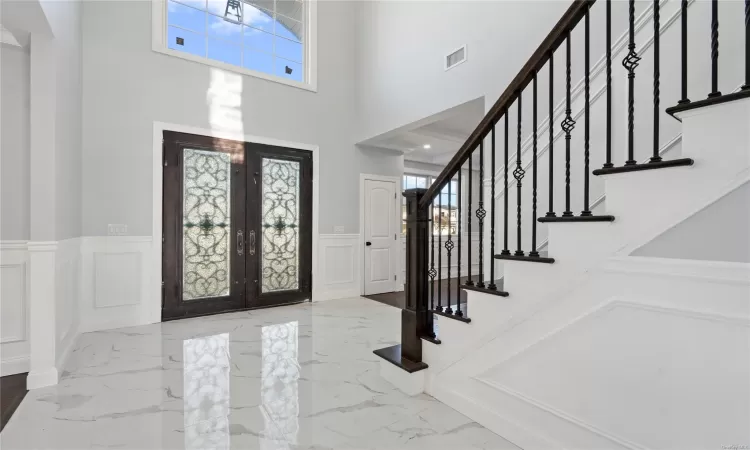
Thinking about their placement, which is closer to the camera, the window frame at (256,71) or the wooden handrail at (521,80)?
the wooden handrail at (521,80)

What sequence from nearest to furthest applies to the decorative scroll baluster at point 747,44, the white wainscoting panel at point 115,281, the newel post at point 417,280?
the decorative scroll baluster at point 747,44
the newel post at point 417,280
the white wainscoting panel at point 115,281

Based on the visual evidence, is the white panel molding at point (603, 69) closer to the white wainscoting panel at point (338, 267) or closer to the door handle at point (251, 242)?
the white wainscoting panel at point (338, 267)

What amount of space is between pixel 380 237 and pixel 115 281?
3635 mm

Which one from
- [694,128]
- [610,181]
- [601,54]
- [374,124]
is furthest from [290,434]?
[374,124]

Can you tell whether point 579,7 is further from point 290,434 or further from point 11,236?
point 11,236

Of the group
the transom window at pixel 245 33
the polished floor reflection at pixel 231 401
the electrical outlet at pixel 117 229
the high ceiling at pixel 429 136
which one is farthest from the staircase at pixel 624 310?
the transom window at pixel 245 33

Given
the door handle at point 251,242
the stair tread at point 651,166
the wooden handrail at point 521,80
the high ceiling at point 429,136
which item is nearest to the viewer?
the stair tread at point 651,166

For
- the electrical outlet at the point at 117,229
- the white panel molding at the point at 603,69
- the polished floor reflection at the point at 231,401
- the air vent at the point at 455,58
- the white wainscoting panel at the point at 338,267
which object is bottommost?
the polished floor reflection at the point at 231,401

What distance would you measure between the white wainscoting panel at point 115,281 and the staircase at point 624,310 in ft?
11.1

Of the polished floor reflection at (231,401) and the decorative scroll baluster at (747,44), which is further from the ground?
the decorative scroll baluster at (747,44)

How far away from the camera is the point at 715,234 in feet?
3.84

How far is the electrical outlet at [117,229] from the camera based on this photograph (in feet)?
12.3

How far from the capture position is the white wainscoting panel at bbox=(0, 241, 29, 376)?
8.50ft

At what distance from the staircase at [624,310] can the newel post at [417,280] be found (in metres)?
0.09
